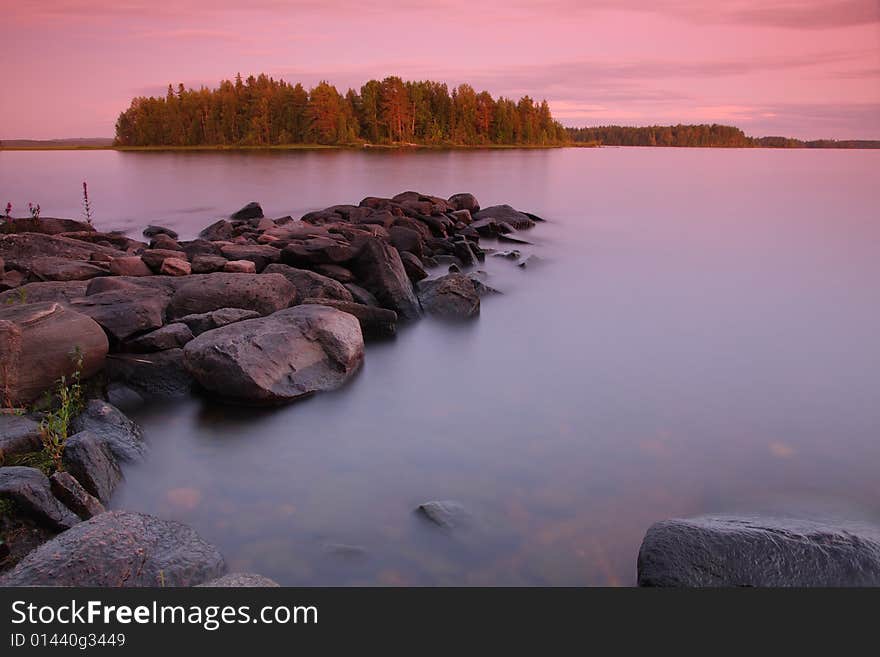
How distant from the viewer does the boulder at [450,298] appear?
37.0ft

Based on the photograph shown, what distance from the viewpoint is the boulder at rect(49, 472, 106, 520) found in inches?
182

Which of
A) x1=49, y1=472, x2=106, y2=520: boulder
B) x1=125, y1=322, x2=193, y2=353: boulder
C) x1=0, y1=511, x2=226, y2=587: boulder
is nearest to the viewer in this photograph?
x1=0, y1=511, x2=226, y2=587: boulder

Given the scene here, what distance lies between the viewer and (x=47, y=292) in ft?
29.1

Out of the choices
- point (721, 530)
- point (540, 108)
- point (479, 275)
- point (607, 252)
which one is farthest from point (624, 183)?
point (540, 108)

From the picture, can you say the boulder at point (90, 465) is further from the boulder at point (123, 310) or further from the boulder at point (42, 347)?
the boulder at point (123, 310)

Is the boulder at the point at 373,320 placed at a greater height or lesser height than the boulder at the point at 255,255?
lesser

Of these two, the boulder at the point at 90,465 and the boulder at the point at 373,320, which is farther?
the boulder at the point at 373,320

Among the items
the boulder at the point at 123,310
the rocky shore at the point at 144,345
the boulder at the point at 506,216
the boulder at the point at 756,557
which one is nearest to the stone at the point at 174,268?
the rocky shore at the point at 144,345

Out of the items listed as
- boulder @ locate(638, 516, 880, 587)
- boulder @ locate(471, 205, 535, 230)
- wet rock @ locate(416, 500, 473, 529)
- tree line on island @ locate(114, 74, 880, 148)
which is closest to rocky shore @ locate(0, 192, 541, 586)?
wet rock @ locate(416, 500, 473, 529)

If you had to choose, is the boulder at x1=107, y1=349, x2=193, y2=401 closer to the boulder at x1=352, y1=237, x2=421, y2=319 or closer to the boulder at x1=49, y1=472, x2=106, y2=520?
the boulder at x1=49, y1=472, x2=106, y2=520

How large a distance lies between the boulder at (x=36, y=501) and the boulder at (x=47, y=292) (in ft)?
15.2

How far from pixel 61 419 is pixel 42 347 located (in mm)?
960

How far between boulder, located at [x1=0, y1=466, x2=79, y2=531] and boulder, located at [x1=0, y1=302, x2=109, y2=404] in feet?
6.66

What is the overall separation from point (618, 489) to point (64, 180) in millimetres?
41447
